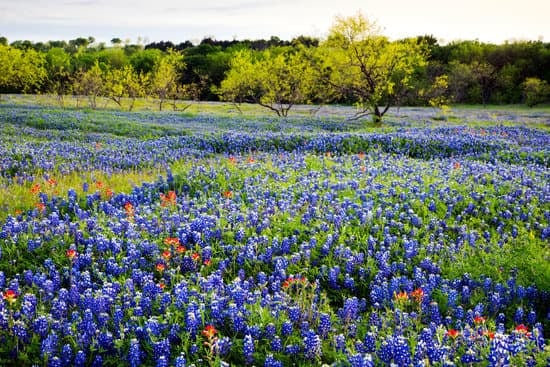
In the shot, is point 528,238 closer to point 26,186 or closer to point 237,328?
point 237,328

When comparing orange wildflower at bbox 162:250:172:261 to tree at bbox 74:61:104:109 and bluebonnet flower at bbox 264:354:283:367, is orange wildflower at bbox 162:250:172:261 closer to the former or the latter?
bluebonnet flower at bbox 264:354:283:367

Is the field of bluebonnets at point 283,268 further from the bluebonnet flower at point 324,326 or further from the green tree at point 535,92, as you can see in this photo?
the green tree at point 535,92

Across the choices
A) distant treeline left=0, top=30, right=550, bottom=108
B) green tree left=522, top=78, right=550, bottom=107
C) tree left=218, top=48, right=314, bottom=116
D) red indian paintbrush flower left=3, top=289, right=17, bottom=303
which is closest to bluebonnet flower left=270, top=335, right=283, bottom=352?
red indian paintbrush flower left=3, top=289, right=17, bottom=303

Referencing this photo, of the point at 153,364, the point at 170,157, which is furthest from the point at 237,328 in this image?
the point at 170,157

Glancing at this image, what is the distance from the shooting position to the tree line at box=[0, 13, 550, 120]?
95.6 ft

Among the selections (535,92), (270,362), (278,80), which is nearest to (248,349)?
(270,362)

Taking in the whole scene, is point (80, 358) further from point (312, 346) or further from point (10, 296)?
point (312, 346)

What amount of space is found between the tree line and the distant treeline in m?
0.15

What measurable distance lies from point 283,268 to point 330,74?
98.3 ft

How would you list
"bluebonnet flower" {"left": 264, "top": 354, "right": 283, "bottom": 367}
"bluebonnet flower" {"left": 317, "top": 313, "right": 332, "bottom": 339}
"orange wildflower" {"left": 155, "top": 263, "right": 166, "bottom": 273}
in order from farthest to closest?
"orange wildflower" {"left": 155, "top": 263, "right": 166, "bottom": 273} < "bluebonnet flower" {"left": 317, "top": 313, "right": 332, "bottom": 339} < "bluebonnet flower" {"left": 264, "top": 354, "right": 283, "bottom": 367}

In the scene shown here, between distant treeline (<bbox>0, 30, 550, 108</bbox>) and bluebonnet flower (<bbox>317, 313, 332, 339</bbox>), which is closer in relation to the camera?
bluebonnet flower (<bbox>317, 313, 332, 339</bbox>)

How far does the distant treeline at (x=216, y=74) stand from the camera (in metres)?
48.7

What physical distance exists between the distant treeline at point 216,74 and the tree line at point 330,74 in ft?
0.48

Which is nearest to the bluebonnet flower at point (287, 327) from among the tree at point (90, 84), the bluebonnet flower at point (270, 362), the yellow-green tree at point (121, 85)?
the bluebonnet flower at point (270, 362)
